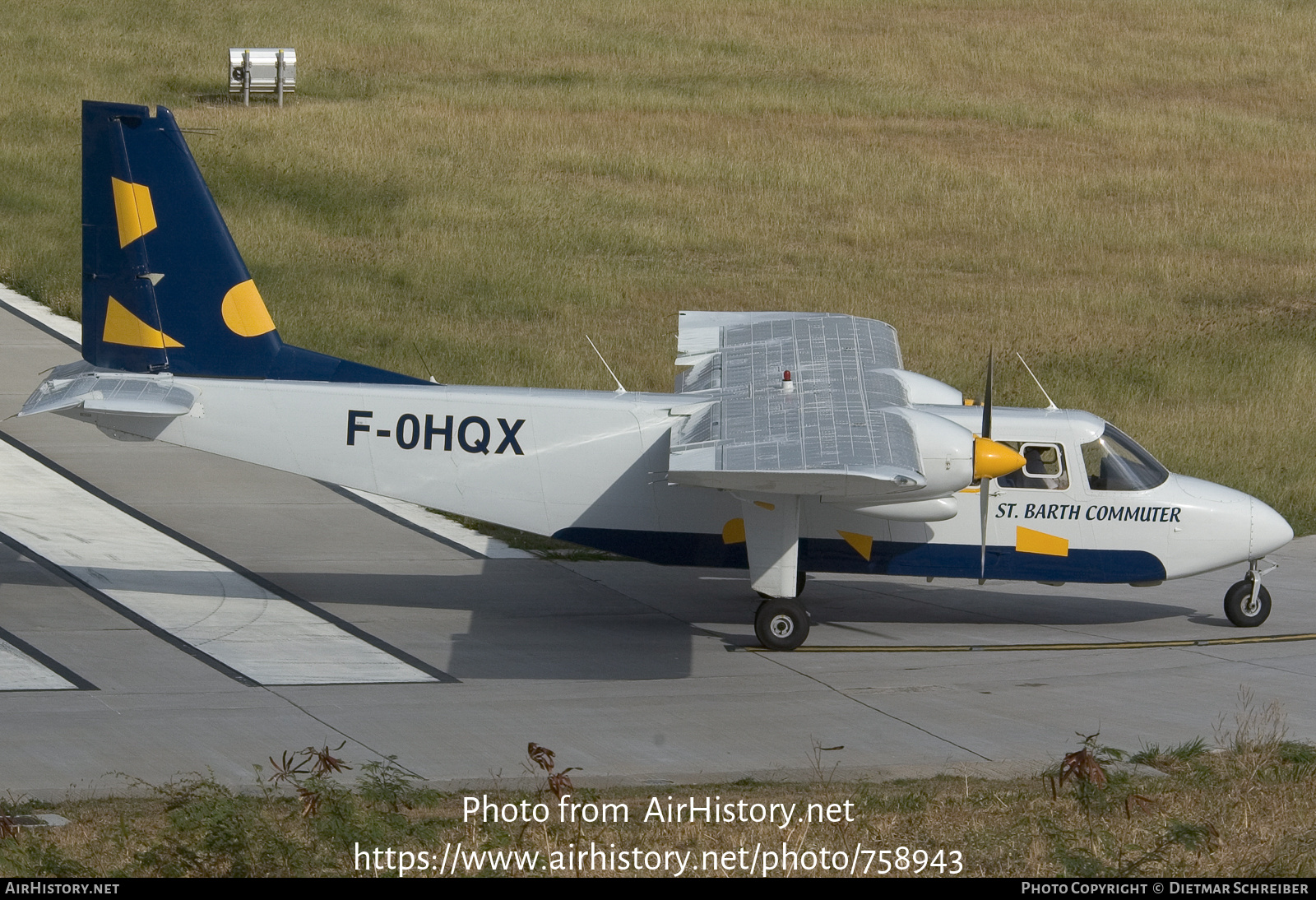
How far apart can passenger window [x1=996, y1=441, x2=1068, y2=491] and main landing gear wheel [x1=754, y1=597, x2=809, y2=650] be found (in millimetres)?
2718

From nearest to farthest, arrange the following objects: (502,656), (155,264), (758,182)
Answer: (502,656)
(155,264)
(758,182)

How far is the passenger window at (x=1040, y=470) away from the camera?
16.1 meters

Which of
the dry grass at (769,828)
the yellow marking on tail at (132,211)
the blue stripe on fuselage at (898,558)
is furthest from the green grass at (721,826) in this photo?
the yellow marking on tail at (132,211)

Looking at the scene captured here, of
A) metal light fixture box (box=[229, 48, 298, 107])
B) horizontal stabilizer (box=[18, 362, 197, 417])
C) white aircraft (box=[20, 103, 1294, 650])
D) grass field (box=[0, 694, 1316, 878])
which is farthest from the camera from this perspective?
metal light fixture box (box=[229, 48, 298, 107])

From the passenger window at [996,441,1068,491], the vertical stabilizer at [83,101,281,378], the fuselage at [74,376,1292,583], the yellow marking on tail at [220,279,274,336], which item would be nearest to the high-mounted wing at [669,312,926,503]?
the fuselage at [74,376,1292,583]

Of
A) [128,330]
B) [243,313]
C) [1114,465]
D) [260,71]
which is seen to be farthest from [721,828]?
[260,71]

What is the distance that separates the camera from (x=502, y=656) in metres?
15.2

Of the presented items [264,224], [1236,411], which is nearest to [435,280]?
[264,224]

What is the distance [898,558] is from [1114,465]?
2553mm

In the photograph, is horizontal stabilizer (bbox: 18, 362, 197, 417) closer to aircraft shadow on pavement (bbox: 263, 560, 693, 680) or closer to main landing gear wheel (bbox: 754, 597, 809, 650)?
aircraft shadow on pavement (bbox: 263, 560, 693, 680)

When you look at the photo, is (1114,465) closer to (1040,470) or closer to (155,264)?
(1040,470)

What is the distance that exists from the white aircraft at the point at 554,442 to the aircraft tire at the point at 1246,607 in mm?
255

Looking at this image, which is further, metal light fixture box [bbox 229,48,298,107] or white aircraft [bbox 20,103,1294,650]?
metal light fixture box [bbox 229,48,298,107]

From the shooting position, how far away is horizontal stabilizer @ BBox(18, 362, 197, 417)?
50.1ft
